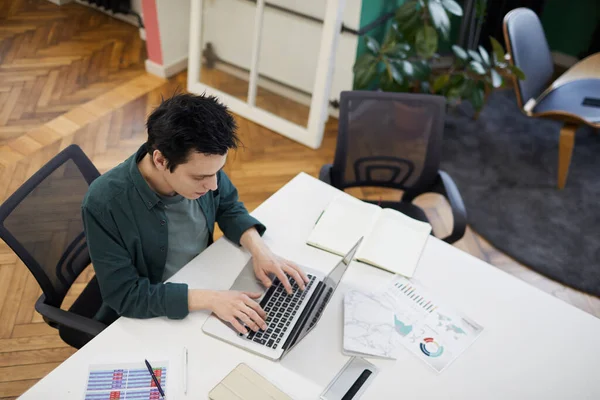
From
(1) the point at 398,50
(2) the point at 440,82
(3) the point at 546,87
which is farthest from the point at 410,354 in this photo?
(3) the point at 546,87

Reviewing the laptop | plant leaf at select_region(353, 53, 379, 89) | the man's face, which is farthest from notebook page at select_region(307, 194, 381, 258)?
plant leaf at select_region(353, 53, 379, 89)

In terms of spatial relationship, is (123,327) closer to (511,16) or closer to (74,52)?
(511,16)

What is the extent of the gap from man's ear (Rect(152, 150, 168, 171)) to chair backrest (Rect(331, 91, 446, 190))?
100 centimetres

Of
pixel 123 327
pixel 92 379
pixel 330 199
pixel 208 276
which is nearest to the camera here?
pixel 92 379

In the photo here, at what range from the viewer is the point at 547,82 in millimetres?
3631

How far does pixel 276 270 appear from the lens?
1.77 metres

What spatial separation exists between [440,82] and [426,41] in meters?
0.29

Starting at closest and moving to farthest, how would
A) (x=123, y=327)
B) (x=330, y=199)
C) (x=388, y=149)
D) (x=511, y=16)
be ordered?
(x=123, y=327) → (x=330, y=199) → (x=388, y=149) → (x=511, y=16)

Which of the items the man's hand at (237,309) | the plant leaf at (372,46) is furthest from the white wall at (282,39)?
the man's hand at (237,309)

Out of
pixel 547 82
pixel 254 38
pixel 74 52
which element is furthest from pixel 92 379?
pixel 74 52

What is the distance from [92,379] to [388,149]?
60.4 inches

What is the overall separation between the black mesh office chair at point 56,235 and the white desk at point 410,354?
0.70 feet

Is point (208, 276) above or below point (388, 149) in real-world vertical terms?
below

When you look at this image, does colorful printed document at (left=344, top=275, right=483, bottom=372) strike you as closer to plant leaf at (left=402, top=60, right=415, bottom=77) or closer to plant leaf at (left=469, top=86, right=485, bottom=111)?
plant leaf at (left=402, top=60, right=415, bottom=77)
